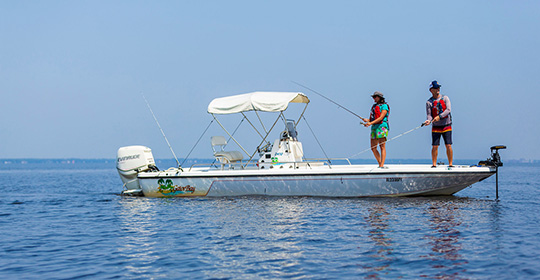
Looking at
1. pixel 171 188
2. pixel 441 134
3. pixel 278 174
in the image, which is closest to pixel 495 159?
pixel 441 134

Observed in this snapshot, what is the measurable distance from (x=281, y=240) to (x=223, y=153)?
732 centimetres

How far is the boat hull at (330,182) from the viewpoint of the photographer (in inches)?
555

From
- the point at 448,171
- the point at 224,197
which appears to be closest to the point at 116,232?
the point at 224,197

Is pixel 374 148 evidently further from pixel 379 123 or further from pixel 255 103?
pixel 255 103

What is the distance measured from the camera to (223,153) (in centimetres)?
1644

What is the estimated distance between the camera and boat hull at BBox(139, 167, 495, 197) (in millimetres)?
14102

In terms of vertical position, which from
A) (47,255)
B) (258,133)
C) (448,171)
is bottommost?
(47,255)

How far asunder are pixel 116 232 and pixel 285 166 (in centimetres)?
606

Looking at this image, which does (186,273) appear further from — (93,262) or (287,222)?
(287,222)

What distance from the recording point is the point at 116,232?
1094cm

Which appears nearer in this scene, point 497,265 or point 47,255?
point 497,265

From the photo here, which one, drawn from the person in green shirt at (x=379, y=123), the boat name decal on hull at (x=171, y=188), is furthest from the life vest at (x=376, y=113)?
the boat name decal on hull at (x=171, y=188)

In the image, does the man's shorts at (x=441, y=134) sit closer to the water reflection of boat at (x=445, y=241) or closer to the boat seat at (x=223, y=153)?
the water reflection of boat at (x=445, y=241)

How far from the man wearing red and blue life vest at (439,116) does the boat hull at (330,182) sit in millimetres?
677
